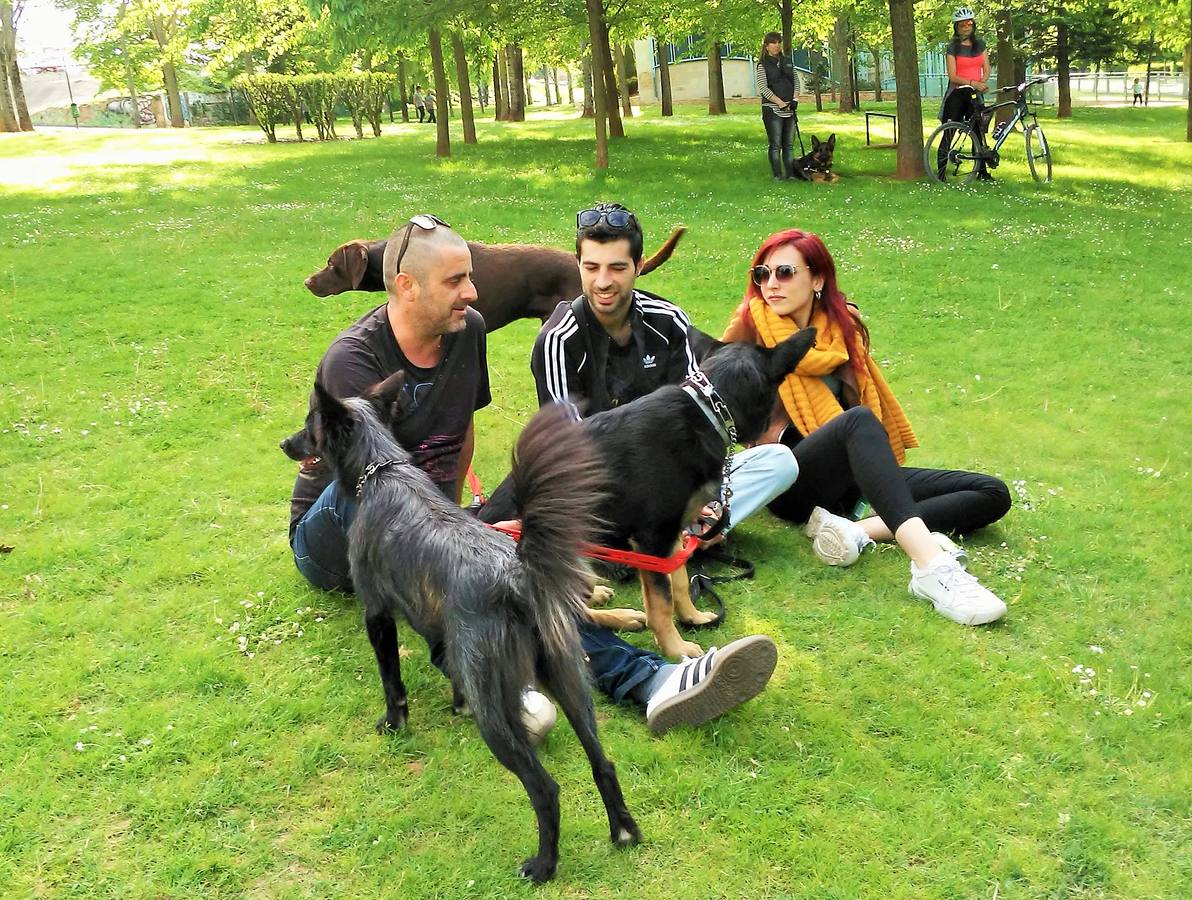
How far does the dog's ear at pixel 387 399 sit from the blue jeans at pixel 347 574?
0.32 metres

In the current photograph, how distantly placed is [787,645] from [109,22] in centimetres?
5632

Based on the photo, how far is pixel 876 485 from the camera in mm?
4262

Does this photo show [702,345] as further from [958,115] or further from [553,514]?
[958,115]

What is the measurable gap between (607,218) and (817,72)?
135 ft

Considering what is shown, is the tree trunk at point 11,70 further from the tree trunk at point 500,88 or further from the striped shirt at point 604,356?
the striped shirt at point 604,356

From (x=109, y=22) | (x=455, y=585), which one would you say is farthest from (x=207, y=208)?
(x=109, y=22)

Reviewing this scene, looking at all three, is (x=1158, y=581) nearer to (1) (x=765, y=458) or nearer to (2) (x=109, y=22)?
(1) (x=765, y=458)

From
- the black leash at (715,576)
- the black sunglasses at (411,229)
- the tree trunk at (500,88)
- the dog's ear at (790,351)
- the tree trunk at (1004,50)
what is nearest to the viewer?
the dog's ear at (790,351)

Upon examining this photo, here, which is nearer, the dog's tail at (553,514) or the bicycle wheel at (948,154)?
the dog's tail at (553,514)

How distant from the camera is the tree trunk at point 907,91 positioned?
14.9m

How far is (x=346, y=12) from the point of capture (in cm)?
1659

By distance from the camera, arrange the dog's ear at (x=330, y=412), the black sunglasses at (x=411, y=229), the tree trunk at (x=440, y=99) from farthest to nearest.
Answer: the tree trunk at (x=440, y=99)
the black sunglasses at (x=411, y=229)
the dog's ear at (x=330, y=412)

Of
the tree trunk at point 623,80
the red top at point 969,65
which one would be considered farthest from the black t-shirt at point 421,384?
the tree trunk at point 623,80

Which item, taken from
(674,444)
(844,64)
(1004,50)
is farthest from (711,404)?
(844,64)
